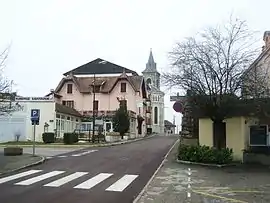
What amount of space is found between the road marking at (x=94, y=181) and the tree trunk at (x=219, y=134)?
8.99 m

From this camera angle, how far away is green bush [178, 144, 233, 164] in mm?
23859

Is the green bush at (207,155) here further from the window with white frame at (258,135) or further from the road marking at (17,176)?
the road marking at (17,176)

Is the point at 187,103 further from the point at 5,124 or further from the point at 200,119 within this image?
the point at 5,124

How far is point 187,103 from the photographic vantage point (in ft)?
94.7

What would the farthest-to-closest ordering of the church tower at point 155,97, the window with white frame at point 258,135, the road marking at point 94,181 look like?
1. the church tower at point 155,97
2. the window with white frame at point 258,135
3. the road marking at point 94,181

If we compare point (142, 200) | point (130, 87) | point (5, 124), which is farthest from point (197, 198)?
point (130, 87)

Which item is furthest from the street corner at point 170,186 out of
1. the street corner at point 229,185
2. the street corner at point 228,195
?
the street corner at point 228,195

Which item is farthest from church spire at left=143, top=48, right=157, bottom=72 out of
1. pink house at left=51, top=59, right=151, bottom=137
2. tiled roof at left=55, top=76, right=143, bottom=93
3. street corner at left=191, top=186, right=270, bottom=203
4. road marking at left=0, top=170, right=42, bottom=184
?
street corner at left=191, top=186, right=270, bottom=203

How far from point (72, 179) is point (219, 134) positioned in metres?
11.8

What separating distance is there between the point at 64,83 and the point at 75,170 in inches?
2178

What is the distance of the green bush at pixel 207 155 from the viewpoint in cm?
2386

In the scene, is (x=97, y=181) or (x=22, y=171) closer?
(x=97, y=181)

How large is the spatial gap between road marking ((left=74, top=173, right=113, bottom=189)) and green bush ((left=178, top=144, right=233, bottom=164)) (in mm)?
6618

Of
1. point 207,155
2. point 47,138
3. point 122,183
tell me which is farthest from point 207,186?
point 47,138
